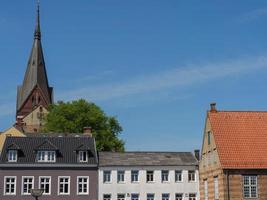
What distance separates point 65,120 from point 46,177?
22.0 metres

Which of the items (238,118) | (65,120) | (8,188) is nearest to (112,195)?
(8,188)

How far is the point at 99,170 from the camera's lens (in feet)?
211

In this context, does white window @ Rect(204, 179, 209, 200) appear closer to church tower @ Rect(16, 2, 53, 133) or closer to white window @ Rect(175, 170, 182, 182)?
white window @ Rect(175, 170, 182, 182)

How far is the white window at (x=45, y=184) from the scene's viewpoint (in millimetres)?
63562

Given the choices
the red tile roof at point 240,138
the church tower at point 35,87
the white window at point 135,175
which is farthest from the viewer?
the church tower at point 35,87

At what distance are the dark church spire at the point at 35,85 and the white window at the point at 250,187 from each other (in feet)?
279

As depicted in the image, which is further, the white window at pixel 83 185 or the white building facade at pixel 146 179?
the white building facade at pixel 146 179

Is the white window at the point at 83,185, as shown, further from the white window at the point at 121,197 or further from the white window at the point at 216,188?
the white window at the point at 216,188

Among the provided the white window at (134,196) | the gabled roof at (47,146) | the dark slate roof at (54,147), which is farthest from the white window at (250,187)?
the gabled roof at (47,146)

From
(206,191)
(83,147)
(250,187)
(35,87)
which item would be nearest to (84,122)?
(83,147)

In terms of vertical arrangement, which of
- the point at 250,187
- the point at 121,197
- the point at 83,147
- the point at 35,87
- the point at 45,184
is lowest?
the point at 121,197

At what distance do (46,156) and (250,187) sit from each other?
23.8 meters

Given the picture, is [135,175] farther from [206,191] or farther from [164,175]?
[206,191]

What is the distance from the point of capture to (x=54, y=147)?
65.1 meters
